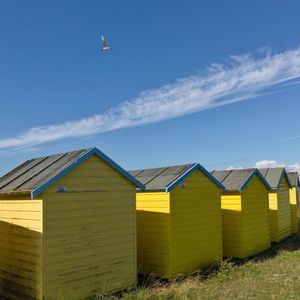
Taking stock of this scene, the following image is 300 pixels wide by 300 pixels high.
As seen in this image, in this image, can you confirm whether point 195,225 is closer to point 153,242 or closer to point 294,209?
point 153,242

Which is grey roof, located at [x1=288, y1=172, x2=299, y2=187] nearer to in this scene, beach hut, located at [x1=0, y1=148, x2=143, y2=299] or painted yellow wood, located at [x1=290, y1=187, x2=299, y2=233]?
painted yellow wood, located at [x1=290, y1=187, x2=299, y2=233]

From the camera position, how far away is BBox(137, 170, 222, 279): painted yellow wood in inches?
469

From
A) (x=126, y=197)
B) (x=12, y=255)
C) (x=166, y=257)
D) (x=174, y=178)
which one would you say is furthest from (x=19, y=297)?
(x=174, y=178)

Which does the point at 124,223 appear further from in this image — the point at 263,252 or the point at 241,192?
the point at 263,252

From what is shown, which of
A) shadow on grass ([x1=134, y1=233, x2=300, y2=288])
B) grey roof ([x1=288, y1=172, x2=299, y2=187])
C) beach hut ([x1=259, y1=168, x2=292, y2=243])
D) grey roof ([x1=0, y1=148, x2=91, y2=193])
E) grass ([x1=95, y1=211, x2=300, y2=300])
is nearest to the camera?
grey roof ([x1=0, y1=148, x2=91, y2=193])

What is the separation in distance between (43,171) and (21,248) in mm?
1977

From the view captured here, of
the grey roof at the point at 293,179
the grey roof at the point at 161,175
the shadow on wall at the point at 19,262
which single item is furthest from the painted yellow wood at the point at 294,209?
the shadow on wall at the point at 19,262

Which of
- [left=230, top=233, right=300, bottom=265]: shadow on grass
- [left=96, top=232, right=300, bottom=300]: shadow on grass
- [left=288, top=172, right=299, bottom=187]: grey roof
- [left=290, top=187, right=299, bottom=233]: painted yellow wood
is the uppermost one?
[left=288, top=172, right=299, bottom=187]: grey roof

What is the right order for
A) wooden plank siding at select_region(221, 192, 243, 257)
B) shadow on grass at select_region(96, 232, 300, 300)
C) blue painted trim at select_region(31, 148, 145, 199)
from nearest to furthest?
1. blue painted trim at select_region(31, 148, 145, 199)
2. shadow on grass at select_region(96, 232, 300, 300)
3. wooden plank siding at select_region(221, 192, 243, 257)

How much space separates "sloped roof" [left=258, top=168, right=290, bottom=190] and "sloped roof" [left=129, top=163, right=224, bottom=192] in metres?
7.11

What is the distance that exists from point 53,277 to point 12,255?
4.93ft

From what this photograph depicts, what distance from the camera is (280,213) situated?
20.6 m

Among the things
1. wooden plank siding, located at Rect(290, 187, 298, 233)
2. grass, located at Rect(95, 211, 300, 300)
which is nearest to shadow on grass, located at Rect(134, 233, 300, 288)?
grass, located at Rect(95, 211, 300, 300)

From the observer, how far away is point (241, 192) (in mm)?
Result: 15742
